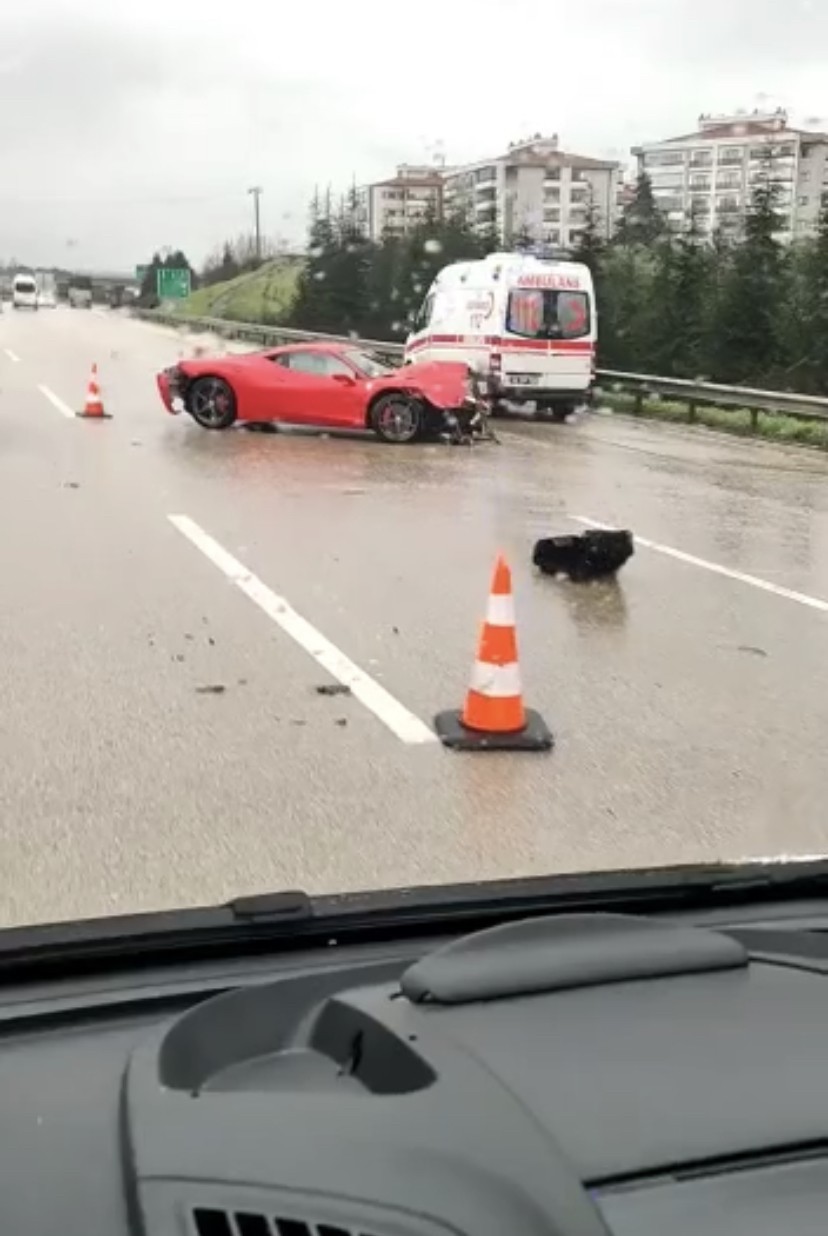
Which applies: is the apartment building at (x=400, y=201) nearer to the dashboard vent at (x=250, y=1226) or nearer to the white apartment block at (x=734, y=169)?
the white apartment block at (x=734, y=169)

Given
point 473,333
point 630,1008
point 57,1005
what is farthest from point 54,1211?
point 473,333

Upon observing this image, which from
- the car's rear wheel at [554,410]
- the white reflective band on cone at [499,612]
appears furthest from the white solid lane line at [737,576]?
the car's rear wheel at [554,410]

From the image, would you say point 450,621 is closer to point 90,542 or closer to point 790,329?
point 90,542

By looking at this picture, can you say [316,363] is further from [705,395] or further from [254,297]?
[254,297]

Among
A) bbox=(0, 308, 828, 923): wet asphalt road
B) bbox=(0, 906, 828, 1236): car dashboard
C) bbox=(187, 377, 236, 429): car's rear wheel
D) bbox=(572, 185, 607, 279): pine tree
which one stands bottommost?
bbox=(0, 308, 828, 923): wet asphalt road

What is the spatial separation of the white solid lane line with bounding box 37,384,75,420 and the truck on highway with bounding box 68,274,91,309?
Answer: 266 feet

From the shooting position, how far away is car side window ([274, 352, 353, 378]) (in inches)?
764

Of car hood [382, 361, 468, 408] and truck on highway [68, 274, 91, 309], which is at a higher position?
truck on highway [68, 274, 91, 309]

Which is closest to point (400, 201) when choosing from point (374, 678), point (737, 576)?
point (737, 576)

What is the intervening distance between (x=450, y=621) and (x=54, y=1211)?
7014 mm

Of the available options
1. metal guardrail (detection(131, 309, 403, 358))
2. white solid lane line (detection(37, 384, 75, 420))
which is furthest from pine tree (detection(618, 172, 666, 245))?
white solid lane line (detection(37, 384, 75, 420))

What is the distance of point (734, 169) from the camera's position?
2995 inches

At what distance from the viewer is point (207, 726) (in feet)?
20.4

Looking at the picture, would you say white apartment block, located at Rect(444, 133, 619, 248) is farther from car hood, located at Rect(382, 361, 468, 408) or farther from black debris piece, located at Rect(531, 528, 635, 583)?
black debris piece, located at Rect(531, 528, 635, 583)
